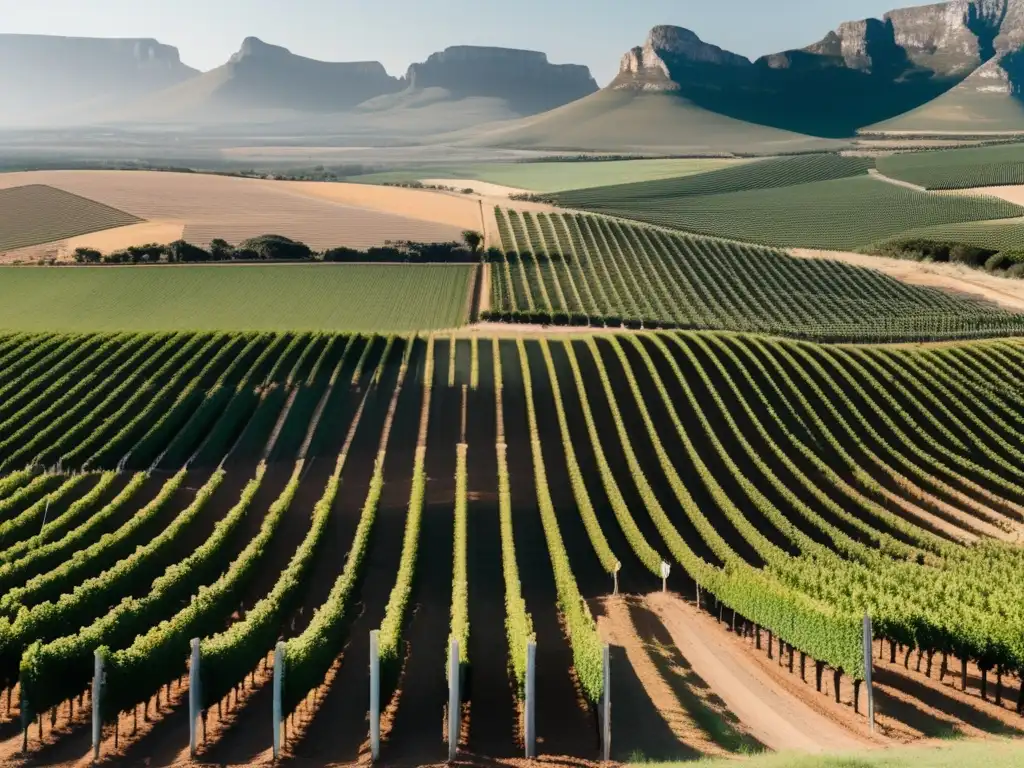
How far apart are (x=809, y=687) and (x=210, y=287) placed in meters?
61.9

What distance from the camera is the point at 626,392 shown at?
4897 centimetres

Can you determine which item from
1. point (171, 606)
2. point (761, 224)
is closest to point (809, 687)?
point (171, 606)

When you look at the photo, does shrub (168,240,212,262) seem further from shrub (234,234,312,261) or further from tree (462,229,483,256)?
tree (462,229,483,256)

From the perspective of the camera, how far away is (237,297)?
238 feet

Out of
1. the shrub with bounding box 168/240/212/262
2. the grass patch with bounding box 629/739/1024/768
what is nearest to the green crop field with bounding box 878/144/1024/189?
the shrub with bounding box 168/240/212/262

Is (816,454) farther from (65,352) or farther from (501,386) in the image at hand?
(65,352)

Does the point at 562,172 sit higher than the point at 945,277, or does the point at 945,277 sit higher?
the point at 562,172

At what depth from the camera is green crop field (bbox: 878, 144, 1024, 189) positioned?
141375 mm

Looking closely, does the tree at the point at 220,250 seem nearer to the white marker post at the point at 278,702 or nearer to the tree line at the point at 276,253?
the tree line at the point at 276,253

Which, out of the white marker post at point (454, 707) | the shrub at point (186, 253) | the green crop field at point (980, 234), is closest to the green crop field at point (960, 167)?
the green crop field at point (980, 234)

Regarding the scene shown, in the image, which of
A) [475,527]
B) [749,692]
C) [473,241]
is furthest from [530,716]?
[473,241]

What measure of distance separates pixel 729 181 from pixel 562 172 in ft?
116

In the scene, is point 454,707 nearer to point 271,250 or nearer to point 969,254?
point 271,250

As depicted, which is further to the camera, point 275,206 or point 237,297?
point 275,206
